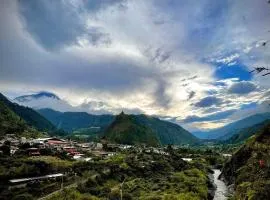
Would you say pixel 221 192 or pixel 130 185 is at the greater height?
pixel 130 185

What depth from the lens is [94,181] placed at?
81938 millimetres

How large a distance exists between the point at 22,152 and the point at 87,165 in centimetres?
2354

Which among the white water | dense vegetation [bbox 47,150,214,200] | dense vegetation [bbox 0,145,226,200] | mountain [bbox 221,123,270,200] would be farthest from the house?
mountain [bbox 221,123,270,200]

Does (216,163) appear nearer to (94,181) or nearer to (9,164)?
(94,181)

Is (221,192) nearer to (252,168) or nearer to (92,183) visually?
(252,168)

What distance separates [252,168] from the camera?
7706cm

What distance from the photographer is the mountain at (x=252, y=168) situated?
57369 mm

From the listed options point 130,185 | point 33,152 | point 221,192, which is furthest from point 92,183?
point 33,152

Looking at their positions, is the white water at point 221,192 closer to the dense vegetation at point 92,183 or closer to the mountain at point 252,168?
the mountain at point 252,168

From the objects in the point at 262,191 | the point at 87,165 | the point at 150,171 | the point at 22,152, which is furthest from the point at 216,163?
the point at 262,191

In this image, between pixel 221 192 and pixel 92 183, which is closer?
pixel 92 183

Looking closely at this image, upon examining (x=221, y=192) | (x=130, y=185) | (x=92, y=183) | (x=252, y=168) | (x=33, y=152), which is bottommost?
(x=221, y=192)

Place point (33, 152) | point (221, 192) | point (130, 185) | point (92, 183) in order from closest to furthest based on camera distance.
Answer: point (92, 183) → point (130, 185) → point (221, 192) → point (33, 152)

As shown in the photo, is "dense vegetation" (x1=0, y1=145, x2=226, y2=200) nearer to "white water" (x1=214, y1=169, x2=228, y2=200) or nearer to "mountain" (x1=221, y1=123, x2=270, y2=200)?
"white water" (x1=214, y1=169, x2=228, y2=200)
